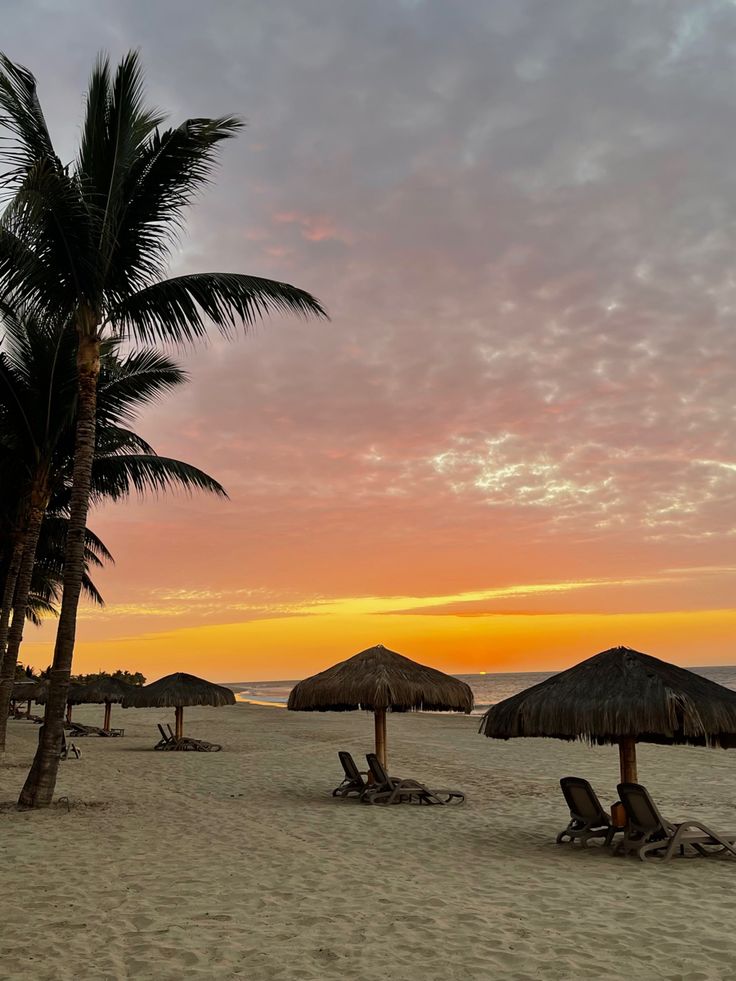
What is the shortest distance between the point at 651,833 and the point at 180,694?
1273 cm

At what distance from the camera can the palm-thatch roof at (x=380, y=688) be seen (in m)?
11.1

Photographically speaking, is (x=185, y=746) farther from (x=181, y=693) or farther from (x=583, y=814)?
(x=583, y=814)

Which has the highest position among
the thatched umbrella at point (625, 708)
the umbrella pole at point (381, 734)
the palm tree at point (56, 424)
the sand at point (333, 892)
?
the palm tree at point (56, 424)

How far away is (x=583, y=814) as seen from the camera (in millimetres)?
8008

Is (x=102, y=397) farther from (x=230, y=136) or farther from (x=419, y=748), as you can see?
(x=419, y=748)

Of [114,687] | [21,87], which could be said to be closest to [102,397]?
[21,87]

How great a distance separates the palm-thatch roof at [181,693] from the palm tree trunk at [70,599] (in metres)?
8.33

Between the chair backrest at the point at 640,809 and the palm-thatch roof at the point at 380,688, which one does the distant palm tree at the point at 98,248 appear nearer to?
the palm-thatch roof at the point at 380,688

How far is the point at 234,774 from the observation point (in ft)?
46.2

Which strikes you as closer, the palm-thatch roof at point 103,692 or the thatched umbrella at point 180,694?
the thatched umbrella at point 180,694

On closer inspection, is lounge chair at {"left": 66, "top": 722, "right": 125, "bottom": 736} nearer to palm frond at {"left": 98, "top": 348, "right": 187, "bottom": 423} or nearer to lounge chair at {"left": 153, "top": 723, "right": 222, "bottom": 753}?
lounge chair at {"left": 153, "top": 723, "right": 222, "bottom": 753}

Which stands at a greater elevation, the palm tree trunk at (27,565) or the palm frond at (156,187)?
the palm frond at (156,187)

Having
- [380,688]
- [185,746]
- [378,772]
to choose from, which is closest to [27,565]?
[380,688]

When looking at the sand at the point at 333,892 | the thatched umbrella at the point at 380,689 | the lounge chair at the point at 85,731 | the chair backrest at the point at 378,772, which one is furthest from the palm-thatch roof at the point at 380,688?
the lounge chair at the point at 85,731
